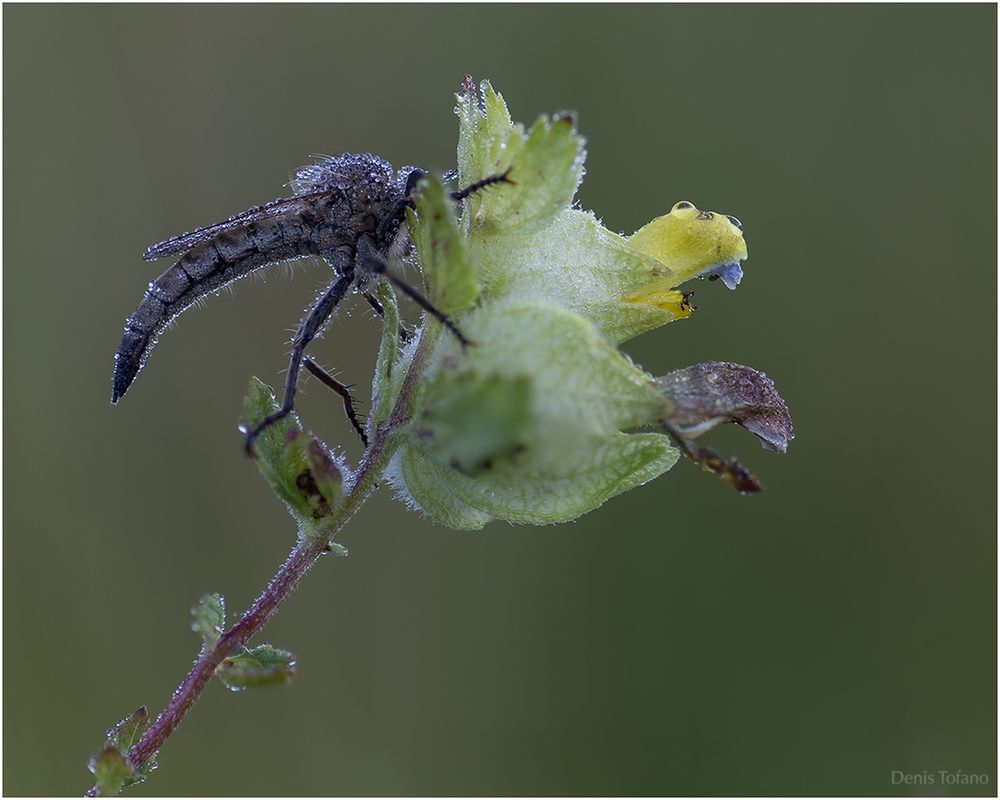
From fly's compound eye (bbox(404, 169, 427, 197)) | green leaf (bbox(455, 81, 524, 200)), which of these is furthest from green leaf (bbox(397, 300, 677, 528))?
fly's compound eye (bbox(404, 169, 427, 197))

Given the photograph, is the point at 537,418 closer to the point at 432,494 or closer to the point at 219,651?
the point at 432,494

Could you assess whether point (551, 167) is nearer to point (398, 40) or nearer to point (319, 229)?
point (319, 229)

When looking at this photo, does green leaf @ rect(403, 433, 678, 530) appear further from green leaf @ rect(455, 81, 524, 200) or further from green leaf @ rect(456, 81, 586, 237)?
green leaf @ rect(455, 81, 524, 200)

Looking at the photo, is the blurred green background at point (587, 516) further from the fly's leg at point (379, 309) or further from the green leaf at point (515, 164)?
the green leaf at point (515, 164)

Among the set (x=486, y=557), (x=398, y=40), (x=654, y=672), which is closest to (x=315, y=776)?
(x=486, y=557)

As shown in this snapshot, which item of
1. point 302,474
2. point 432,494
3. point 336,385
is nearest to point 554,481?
point 432,494

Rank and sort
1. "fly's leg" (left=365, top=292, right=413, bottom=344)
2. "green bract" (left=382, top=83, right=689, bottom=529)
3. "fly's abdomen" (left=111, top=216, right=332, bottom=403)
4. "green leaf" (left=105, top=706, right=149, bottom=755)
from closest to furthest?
1. "green bract" (left=382, top=83, right=689, bottom=529)
2. "green leaf" (left=105, top=706, right=149, bottom=755)
3. "fly's leg" (left=365, top=292, right=413, bottom=344)
4. "fly's abdomen" (left=111, top=216, right=332, bottom=403)
